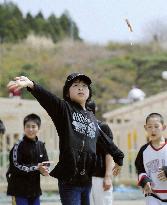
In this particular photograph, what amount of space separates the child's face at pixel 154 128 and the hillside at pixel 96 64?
2497 cm

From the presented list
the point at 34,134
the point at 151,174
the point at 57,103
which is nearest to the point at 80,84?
the point at 57,103

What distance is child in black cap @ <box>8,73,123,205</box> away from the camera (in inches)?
187

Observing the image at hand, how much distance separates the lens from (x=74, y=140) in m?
4.77

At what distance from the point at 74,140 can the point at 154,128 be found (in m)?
1.38

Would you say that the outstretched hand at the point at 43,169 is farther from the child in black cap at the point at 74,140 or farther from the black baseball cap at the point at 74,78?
the black baseball cap at the point at 74,78

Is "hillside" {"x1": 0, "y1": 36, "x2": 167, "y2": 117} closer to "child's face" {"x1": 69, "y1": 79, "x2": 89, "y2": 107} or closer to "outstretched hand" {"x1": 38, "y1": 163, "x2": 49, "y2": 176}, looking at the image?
"outstretched hand" {"x1": 38, "y1": 163, "x2": 49, "y2": 176}

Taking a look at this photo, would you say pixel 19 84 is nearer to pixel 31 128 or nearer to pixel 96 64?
pixel 31 128

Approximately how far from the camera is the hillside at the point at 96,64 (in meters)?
37.8

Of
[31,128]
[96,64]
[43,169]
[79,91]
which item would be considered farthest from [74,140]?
[96,64]

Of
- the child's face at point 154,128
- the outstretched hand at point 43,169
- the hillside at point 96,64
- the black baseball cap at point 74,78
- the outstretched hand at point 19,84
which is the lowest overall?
the outstretched hand at point 43,169

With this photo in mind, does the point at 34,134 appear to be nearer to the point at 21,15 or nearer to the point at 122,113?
the point at 122,113

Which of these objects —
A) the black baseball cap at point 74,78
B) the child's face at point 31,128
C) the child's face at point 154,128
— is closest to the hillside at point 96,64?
the child's face at point 31,128

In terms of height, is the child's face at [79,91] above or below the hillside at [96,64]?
below

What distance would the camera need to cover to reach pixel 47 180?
11172 mm
